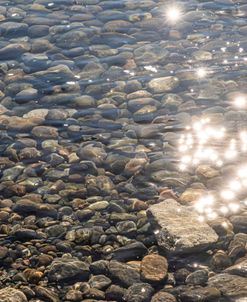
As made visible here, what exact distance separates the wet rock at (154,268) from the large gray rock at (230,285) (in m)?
0.45

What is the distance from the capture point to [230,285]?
16.6ft

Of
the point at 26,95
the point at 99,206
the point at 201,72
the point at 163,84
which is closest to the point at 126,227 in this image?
the point at 99,206

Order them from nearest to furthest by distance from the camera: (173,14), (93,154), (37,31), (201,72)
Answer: (93,154)
(201,72)
(37,31)
(173,14)

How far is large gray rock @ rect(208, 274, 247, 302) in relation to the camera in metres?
4.98

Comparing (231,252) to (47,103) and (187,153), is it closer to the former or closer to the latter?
(187,153)

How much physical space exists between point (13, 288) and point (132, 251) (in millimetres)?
1228

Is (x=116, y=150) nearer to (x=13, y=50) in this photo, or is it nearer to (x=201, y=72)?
(x=201, y=72)

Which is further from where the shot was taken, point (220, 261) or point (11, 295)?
point (220, 261)

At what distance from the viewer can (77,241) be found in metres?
5.84

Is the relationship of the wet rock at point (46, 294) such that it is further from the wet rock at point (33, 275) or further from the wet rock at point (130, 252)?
the wet rock at point (130, 252)

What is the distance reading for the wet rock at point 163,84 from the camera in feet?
27.6

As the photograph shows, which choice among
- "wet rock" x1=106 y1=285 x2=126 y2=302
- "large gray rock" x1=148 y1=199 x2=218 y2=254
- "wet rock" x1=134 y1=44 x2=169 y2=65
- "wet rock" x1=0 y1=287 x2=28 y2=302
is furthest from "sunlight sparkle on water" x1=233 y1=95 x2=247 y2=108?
"wet rock" x1=0 y1=287 x2=28 y2=302

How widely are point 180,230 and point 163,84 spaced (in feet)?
11.0

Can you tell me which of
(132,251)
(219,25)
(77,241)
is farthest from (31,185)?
(219,25)
